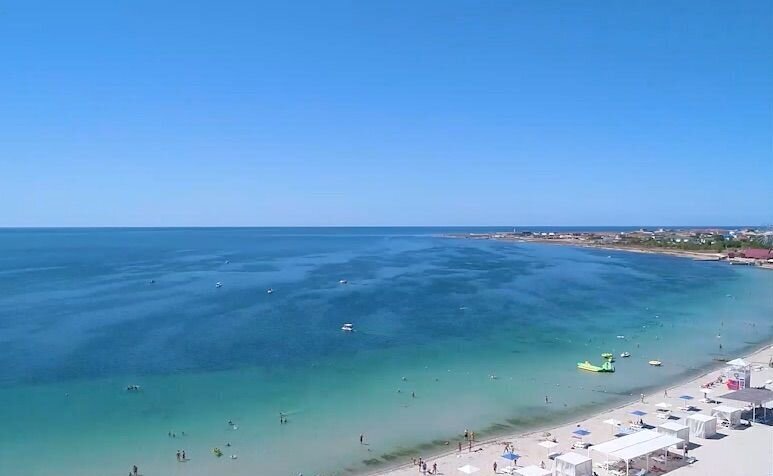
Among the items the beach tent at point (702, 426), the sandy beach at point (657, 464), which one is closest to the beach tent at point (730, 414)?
the sandy beach at point (657, 464)

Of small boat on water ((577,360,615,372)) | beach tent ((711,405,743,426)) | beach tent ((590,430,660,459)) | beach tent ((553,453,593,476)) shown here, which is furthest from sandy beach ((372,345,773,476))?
small boat on water ((577,360,615,372))

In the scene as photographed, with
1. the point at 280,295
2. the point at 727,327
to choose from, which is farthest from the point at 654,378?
the point at 280,295

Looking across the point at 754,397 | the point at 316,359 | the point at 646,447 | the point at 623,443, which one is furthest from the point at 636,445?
the point at 316,359

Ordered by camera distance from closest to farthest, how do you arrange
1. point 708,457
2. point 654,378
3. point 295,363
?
point 708,457, point 654,378, point 295,363

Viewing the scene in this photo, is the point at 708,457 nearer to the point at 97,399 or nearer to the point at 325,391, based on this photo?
the point at 325,391

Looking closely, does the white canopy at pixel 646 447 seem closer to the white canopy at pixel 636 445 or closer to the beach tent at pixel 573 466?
the white canopy at pixel 636 445

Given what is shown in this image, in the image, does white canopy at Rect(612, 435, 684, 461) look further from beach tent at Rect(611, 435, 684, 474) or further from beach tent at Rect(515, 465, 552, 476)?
beach tent at Rect(515, 465, 552, 476)

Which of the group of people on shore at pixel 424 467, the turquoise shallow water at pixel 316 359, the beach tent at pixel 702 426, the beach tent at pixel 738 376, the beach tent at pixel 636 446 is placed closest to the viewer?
the beach tent at pixel 636 446
